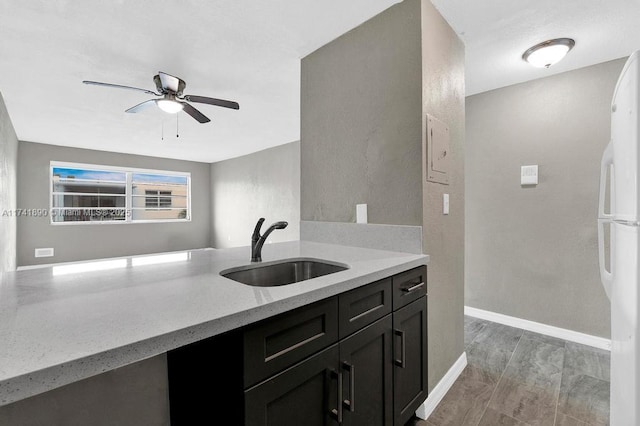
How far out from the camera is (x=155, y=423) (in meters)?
0.97

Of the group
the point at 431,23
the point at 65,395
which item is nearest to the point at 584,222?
the point at 431,23

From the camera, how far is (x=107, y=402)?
0.88 m

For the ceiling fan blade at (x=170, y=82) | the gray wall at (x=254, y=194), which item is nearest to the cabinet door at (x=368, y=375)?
the ceiling fan blade at (x=170, y=82)

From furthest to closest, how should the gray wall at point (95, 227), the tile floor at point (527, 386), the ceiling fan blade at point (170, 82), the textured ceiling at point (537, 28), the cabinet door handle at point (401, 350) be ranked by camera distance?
the gray wall at point (95, 227), the ceiling fan blade at point (170, 82), the textured ceiling at point (537, 28), the tile floor at point (527, 386), the cabinet door handle at point (401, 350)

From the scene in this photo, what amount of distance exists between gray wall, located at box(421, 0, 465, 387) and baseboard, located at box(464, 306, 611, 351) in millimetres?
1047

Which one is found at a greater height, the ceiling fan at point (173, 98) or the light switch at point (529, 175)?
the ceiling fan at point (173, 98)

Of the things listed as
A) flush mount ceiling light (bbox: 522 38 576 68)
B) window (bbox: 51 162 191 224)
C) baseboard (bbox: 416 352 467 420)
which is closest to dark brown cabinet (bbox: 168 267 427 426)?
baseboard (bbox: 416 352 467 420)

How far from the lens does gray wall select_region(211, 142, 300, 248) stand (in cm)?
579

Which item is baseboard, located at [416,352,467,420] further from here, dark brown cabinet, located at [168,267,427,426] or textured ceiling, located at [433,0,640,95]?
textured ceiling, located at [433,0,640,95]

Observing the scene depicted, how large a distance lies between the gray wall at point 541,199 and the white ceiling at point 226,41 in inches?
10.4

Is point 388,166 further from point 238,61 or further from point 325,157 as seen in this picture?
point 238,61

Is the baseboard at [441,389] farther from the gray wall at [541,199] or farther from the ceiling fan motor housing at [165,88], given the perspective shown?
the ceiling fan motor housing at [165,88]

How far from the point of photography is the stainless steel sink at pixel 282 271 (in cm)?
133

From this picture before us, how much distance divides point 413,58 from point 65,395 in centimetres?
207
